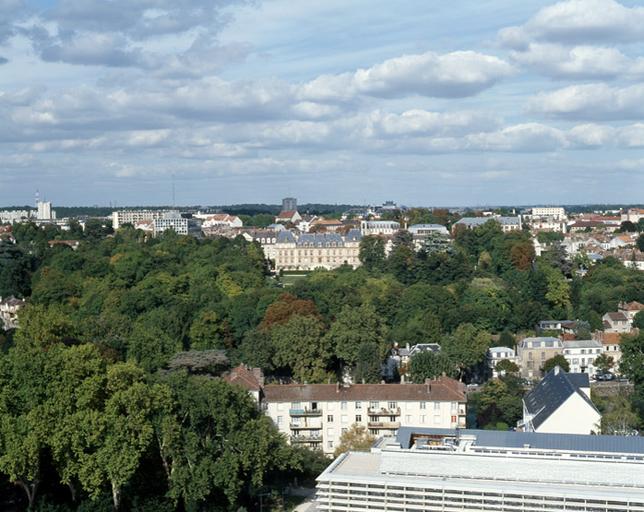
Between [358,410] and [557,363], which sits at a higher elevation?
[358,410]

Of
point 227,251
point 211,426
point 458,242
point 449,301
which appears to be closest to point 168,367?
point 211,426

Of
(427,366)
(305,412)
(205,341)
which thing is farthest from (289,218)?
(305,412)

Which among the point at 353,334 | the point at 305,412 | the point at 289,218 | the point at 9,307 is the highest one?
the point at 289,218

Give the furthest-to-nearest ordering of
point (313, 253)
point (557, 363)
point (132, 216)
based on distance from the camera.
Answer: point (132, 216) → point (313, 253) → point (557, 363)

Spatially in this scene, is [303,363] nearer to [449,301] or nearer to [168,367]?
[168,367]

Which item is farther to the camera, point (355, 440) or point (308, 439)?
point (308, 439)

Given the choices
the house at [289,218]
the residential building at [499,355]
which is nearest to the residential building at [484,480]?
the residential building at [499,355]

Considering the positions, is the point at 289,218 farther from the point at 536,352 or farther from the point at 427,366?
the point at 427,366
